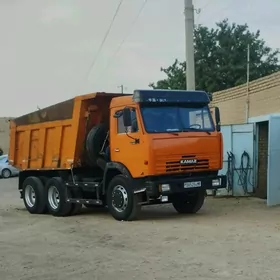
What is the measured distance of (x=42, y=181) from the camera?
54.1 feet

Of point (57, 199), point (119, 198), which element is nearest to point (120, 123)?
point (119, 198)

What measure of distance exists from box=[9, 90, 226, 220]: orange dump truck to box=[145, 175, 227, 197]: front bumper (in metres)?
0.02

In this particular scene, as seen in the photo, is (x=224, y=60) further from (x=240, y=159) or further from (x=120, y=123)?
(x=120, y=123)

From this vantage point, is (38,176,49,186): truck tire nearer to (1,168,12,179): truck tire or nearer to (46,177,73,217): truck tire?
(46,177,73,217): truck tire

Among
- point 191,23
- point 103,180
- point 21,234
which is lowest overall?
point 21,234

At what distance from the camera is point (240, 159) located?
18.3 metres

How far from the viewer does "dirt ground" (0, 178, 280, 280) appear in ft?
26.2

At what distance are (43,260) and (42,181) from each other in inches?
302

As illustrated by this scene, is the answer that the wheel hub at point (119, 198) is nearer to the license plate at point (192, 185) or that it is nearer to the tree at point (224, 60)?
the license plate at point (192, 185)

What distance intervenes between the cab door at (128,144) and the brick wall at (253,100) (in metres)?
6.22

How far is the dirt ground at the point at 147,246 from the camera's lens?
7973 mm

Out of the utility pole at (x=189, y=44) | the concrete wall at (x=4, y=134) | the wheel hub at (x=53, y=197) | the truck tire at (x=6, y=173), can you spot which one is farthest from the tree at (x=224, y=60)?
the concrete wall at (x=4, y=134)

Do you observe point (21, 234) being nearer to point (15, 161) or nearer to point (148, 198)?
point (148, 198)

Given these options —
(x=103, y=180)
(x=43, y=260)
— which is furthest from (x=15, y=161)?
(x=43, y=260)
